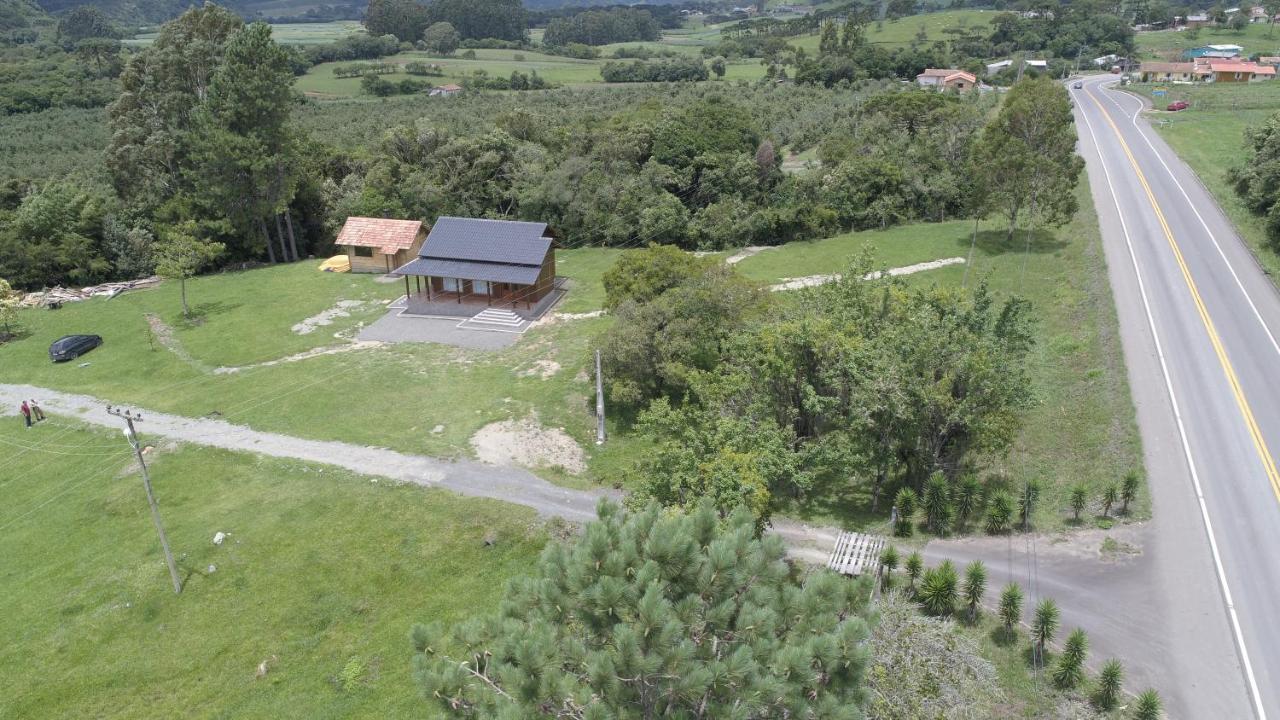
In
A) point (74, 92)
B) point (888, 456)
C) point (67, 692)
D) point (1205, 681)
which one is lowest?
point (67, 692)

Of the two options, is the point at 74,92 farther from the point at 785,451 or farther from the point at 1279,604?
the point at 1279,604

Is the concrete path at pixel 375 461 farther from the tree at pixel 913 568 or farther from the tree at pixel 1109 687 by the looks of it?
the tree at pixel 1109 687

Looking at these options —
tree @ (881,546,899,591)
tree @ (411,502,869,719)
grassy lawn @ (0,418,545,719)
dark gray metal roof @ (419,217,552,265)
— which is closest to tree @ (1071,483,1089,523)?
tree @ (881,546,899,591)

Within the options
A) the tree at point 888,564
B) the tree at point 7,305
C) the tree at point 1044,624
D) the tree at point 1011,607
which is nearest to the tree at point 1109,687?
the tree at point 1044,624

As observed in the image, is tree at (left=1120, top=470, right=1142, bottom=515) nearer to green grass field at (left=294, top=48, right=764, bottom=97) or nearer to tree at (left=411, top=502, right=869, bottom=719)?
tree at (left=411, top=502, right=869, bottom=719)

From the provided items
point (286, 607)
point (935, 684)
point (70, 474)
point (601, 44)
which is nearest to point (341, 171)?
point (70, 474)

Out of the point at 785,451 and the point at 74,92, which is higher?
the point at 74,92
